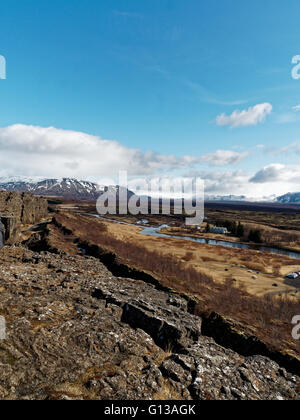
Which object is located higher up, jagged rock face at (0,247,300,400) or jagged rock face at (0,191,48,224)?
jagged rock face at (0,191,48,224)

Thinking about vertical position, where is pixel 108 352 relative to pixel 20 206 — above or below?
below

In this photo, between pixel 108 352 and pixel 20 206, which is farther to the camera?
pixel 20 206

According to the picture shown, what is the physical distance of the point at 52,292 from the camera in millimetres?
13750

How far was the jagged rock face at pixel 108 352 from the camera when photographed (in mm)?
7719

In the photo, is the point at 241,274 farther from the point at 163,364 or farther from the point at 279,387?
the point at 163,364

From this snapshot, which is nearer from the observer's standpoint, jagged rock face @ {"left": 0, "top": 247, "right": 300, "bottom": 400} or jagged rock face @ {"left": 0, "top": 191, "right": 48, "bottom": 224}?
jagged rock face @ {"left": 0, "top": 247, "right": 300, "bottom": 400}

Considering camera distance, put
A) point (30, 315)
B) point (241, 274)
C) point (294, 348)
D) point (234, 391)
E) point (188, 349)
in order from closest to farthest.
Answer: point (234, 391), point (30, 315), point (188, 349), point (294, 348), point (241, 274)

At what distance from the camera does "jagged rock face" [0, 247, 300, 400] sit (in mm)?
7719

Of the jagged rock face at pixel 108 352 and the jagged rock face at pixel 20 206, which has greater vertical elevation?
the jagged rock face at pixel 20 206

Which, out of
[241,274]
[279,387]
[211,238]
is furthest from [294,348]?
[211,238]

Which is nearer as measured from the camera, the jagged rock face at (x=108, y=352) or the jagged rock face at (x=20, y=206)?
the jagged rock face at (x=108, y=352)

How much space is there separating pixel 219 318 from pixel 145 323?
643 cm

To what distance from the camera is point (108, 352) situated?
9.75 m
